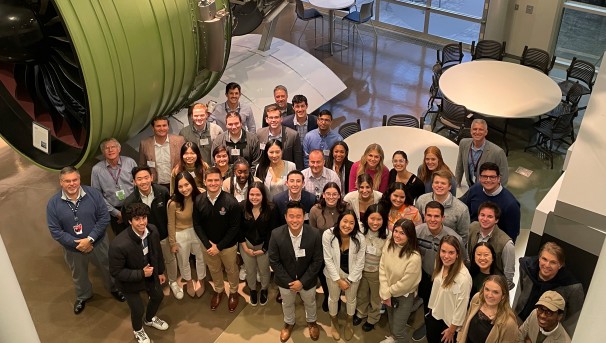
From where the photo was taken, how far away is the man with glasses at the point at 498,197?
5398 millimetres

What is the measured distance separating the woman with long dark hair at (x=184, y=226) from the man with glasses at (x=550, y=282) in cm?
276

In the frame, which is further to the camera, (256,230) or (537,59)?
(537,59)

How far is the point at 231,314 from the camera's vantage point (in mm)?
6145

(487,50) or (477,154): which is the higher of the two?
(477,154)

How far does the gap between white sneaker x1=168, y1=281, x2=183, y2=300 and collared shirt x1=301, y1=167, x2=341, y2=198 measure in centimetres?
159

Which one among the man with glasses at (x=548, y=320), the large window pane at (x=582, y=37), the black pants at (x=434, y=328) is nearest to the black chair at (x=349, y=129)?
the black pants at (x=434, y=328)

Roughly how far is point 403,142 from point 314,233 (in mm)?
2464

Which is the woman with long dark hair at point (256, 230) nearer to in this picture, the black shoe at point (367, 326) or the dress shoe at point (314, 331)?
the dress shoe at point (314, 331)

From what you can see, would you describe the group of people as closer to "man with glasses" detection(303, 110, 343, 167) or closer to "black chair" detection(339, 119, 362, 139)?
"man with glasses" detection(303, 110, 343, 167)

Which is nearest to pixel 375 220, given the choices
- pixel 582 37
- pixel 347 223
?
pixel 347 223

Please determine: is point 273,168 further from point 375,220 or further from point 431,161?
point 431,161

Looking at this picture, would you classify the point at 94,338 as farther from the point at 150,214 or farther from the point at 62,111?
the point at 62,111

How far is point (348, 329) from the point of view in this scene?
5.89 m

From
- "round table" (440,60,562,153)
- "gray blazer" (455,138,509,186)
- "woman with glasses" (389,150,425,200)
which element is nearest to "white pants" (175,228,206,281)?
"woman with glasses" (389,150,425,200)
